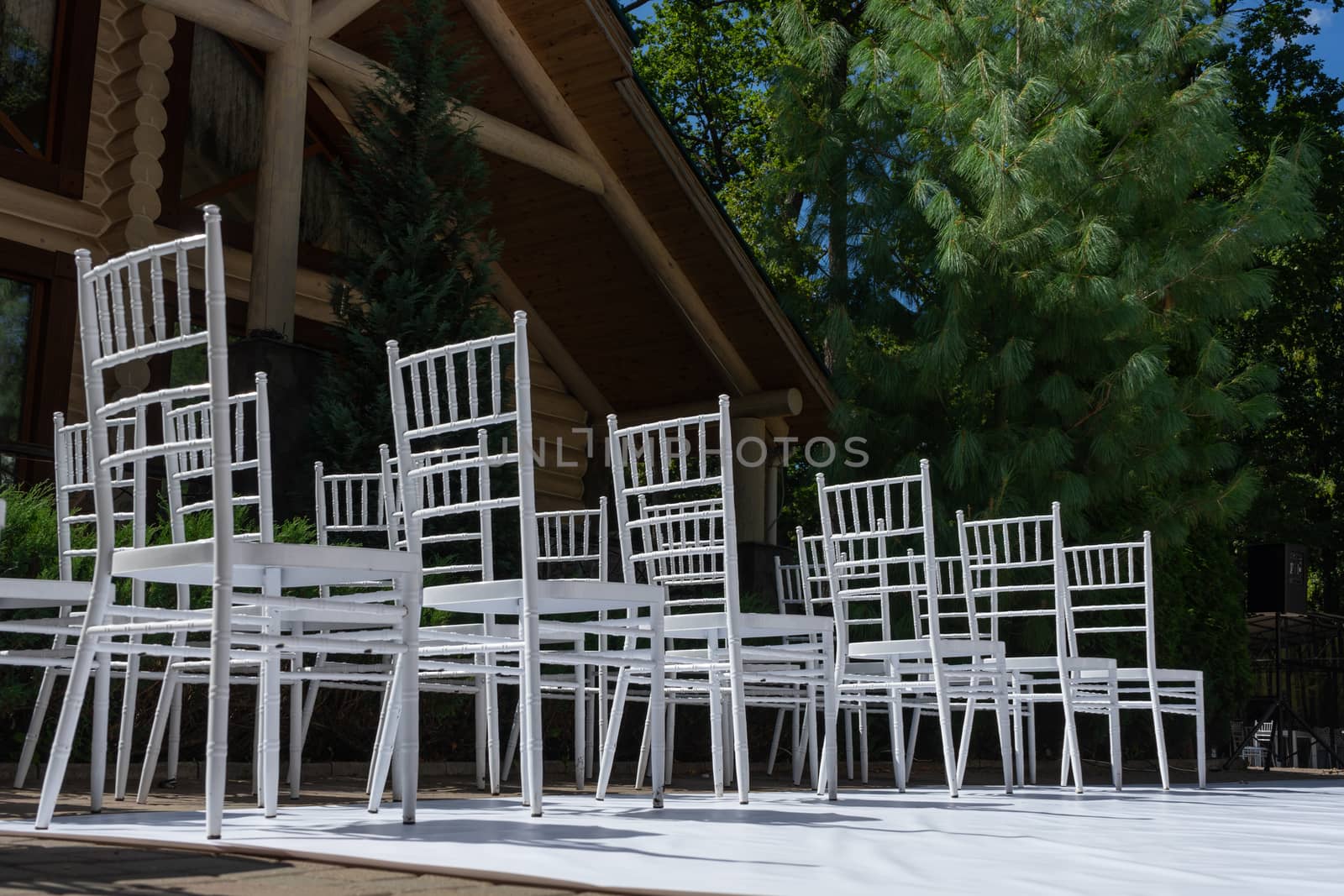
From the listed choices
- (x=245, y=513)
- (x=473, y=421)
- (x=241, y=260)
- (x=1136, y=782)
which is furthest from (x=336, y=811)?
(x=241, y=260)

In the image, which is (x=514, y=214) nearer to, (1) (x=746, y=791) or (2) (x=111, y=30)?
(2) (x=111, y=30)

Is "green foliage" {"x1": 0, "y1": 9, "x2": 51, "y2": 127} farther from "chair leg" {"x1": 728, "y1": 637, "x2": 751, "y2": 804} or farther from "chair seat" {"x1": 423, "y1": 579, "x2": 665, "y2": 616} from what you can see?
"chair leg" {"x1": 728, "y1": 637, "x2": 751, "y2": 804}

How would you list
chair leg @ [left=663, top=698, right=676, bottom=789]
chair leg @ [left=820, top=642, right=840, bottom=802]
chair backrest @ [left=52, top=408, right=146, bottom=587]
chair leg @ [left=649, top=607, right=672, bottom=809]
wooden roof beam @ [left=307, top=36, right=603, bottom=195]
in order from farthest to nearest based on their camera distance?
wooden roof beam @ [left=307, top=36, right=603, bottom=195], chair leg @ [left=663, top=698, right=676, bottom=789], chair leg @ [left=820, top=642, right=840, bottom=802], chair leg @ [left=649, top=607, right=672, bottom=809], chair backrest @ [left=52, top=408, right=146, bottom=587]

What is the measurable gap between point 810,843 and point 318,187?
26.0 feet

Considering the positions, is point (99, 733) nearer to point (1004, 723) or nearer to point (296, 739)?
point (296, 739)

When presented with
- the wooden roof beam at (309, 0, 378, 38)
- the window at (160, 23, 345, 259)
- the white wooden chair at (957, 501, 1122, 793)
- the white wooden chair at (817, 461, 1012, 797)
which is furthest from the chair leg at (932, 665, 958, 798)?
the window at (160, 23, 345, 259)

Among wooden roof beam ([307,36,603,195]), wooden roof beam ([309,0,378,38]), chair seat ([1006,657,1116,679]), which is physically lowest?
chair seat ([1006,657,1116,679])

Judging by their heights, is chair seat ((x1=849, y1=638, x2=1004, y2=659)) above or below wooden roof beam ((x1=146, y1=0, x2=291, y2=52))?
below

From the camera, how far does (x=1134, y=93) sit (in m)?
8.32

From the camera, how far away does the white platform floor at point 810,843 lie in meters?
1.96

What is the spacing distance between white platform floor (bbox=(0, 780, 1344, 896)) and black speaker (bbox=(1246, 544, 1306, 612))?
6.36m

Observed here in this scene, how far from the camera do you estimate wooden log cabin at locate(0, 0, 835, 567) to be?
287 inches

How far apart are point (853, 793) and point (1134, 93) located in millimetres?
5504

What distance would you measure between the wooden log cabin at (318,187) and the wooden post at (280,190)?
0.01 metres
